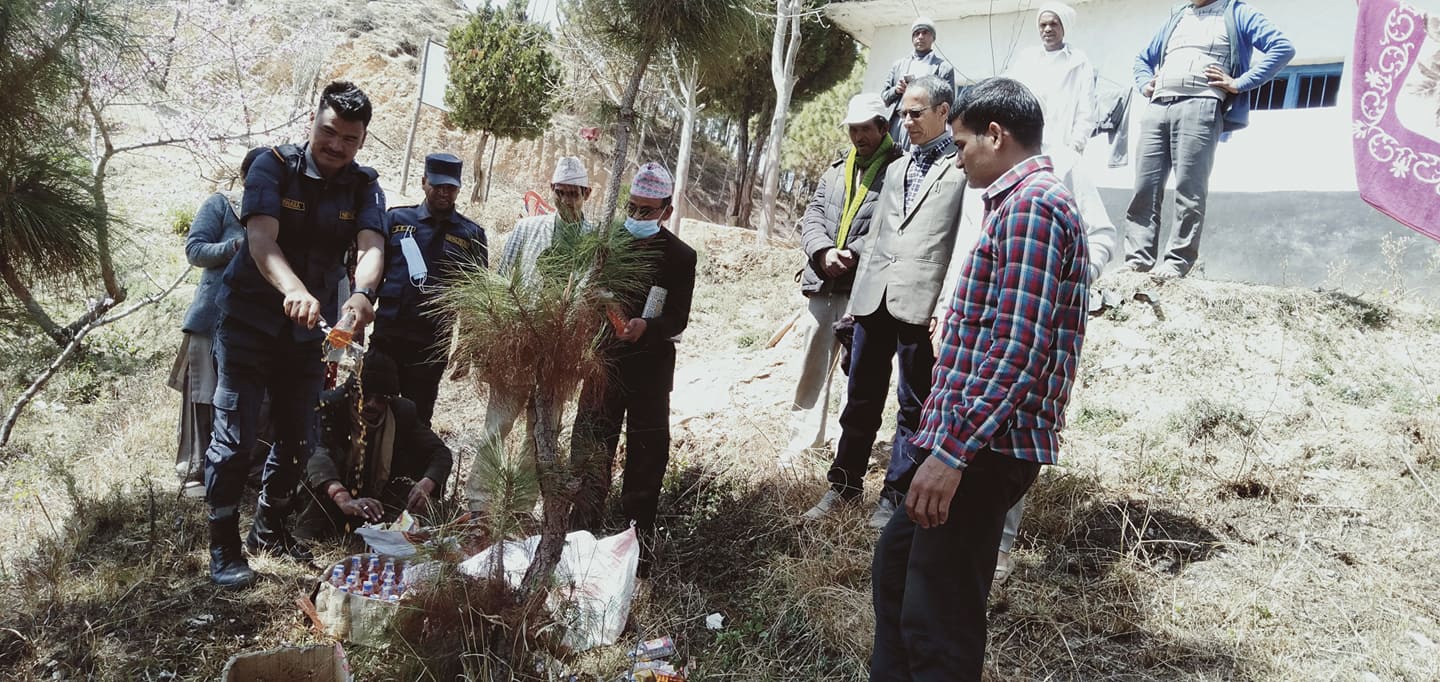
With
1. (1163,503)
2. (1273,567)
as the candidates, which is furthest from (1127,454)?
(1273,567)

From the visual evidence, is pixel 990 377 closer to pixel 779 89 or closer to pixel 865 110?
pixel 865 110

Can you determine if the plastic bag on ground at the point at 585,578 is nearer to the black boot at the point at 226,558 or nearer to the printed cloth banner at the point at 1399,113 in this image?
the black boot at the point at 226,558

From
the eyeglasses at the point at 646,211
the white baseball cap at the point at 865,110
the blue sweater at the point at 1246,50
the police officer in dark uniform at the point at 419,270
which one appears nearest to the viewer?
the eyeglasses at the point at 646,211

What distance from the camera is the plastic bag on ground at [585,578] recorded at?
258cm

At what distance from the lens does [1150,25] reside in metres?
8.88

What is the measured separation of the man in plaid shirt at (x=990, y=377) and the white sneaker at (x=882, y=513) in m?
1.42

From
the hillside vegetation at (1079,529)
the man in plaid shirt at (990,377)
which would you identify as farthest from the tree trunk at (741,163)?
the man in plaid shirt at (990,377)

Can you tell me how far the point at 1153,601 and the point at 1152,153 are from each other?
10.2 feet

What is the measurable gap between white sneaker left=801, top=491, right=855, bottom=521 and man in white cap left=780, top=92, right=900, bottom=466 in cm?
55

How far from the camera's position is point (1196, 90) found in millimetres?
5125

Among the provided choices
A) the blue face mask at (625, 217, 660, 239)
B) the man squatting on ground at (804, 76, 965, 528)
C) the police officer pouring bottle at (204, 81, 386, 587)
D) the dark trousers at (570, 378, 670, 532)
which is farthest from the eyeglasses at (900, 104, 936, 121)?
the police officer pouring bottle at (204, 81, 386, 587)

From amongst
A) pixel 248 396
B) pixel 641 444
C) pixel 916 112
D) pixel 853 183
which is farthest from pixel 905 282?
pixel 248 396

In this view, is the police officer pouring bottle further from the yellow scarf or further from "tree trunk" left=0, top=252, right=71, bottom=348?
the yellow scarf

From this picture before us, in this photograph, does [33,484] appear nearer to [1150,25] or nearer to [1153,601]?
[1153,601]
